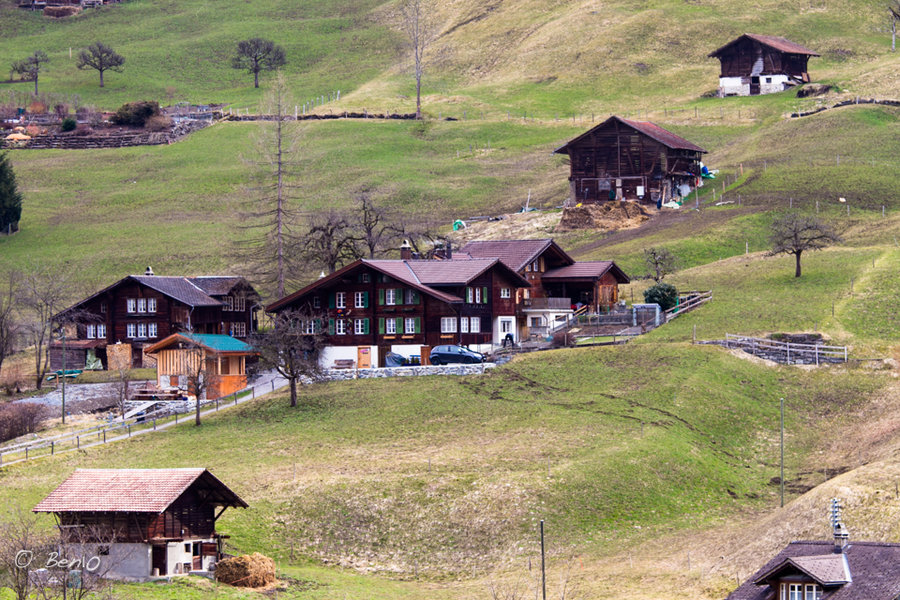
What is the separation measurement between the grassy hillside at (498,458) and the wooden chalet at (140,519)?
3472 mm

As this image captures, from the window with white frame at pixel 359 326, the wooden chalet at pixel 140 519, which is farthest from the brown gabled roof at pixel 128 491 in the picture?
the window with white frame at pixel 359 326

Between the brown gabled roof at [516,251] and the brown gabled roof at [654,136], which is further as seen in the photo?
the brown gabled roof at [654,136]

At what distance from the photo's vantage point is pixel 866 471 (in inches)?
2100

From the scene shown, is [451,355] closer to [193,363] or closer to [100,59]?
[193,363]

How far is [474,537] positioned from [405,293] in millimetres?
31784

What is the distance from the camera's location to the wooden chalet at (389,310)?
8419cm

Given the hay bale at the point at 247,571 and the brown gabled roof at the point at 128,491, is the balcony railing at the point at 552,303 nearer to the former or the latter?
the brown gabled roof at the point at 128,491

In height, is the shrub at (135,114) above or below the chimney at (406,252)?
above

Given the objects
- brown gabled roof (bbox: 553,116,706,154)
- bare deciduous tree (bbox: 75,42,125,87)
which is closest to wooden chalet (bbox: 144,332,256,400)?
brown gabled roof (bbox: 553,116,706,154)

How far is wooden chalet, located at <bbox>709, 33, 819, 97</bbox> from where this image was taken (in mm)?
150750

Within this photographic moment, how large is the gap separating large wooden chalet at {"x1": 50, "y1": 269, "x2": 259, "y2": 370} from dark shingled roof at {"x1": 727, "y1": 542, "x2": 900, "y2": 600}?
200 feet

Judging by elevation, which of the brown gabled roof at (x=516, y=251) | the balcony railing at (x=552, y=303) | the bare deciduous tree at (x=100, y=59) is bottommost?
the balcony railing at (x=552, y=303)

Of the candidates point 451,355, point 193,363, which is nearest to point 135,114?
point 193,363

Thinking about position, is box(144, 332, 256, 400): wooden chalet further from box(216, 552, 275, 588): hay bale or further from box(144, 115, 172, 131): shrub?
box(144, 115, 172, 131): shrub
